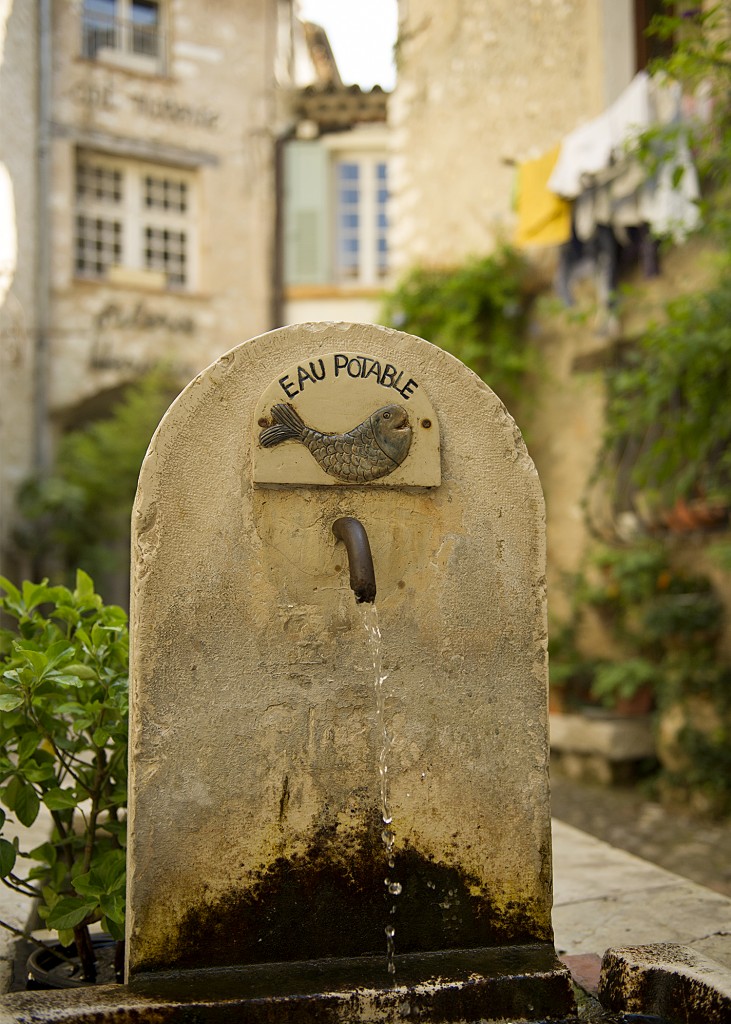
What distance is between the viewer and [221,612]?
183cm

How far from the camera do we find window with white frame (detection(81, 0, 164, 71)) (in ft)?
35.9

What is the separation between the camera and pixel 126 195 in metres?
11.3

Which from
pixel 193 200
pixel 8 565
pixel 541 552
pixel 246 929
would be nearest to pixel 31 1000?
pixel 246 929

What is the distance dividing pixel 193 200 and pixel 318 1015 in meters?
11.3

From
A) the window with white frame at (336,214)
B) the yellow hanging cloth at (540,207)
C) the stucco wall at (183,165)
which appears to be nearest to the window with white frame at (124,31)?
the stucco wall at (183,165)

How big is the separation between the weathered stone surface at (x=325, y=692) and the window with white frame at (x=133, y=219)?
9.95 meters

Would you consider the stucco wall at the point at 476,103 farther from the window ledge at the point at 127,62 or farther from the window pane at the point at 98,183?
the window pane at the point at 98,183

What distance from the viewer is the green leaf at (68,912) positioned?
1.94 meters

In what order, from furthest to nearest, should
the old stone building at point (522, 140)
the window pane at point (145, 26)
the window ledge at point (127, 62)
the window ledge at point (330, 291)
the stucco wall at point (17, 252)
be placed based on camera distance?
the window ledge at point (330, 291)
the window pane at point (145, 26)
the window ledge at point (127, 62)
the stucco wall at point (17, 252)
the old stone building at point (522, 140)

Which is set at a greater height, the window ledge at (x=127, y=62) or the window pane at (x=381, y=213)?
the window ledge at (x=127, y=62)


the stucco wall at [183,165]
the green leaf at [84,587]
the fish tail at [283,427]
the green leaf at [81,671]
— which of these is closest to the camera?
the fish tail at [283,427]

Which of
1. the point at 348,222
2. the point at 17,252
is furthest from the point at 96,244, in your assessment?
the point at 348,222

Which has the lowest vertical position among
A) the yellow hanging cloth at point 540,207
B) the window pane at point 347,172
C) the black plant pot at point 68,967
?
the black plant pot at point 68,967

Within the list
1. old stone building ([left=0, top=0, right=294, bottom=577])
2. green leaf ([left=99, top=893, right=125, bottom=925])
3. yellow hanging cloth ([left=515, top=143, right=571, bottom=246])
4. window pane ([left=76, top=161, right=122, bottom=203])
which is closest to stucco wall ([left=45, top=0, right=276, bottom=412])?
old stone building ([left=0, top=0, right=294, bottom=577])
